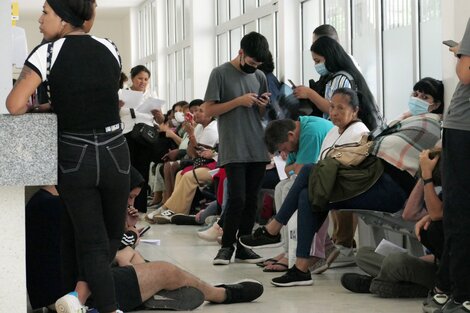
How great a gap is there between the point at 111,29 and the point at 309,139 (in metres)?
18.3

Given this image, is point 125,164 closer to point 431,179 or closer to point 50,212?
point 50,212

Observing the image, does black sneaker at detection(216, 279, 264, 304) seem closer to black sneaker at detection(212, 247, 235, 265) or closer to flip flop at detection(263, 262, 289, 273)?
flip flop at detection(263, 262, 289, 273)

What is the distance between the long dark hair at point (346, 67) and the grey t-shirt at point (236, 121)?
54 centimetres

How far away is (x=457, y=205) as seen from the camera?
3.81 metres

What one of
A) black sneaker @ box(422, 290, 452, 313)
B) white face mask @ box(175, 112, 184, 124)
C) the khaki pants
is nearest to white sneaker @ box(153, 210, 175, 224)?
the khaki pants

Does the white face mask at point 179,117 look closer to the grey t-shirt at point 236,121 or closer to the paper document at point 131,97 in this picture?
the paper document at point 131,97

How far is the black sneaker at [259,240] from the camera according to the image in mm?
5734

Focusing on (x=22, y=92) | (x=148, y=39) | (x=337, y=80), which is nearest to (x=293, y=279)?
(x=337, y=80)

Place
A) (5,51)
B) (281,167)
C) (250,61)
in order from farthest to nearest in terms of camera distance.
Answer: (281,167) → (250,61) → (5,51)

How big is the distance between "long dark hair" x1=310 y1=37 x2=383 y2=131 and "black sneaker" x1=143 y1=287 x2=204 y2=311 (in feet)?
7.05

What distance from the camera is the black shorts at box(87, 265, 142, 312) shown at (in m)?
3.84

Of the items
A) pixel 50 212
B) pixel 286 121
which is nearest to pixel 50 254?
pixel 50 212

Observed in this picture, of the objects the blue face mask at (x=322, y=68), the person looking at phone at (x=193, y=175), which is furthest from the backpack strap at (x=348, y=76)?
the person looking at phone at (x=193, y=175)

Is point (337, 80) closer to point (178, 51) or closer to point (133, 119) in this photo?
point (133, 119)
